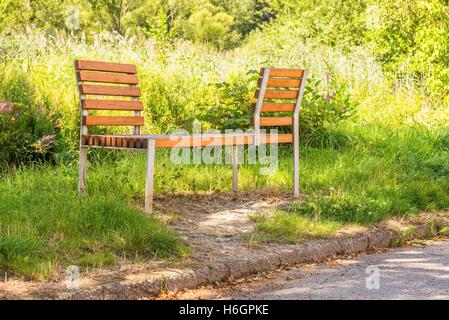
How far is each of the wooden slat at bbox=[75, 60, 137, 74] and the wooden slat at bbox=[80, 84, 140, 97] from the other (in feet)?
0.53

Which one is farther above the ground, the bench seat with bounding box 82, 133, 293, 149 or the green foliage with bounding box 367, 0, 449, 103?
the green foliage with bounding box 367, 0, 449, 103

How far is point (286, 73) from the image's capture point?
7496 mm

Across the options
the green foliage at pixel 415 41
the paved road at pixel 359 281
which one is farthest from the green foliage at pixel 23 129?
the green foliage at pixel 415 41

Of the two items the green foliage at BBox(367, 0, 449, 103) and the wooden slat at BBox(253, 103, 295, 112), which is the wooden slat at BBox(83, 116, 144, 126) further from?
the green foliage at BBox(367, 0, 449, 103)

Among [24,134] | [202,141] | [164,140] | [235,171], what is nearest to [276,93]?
[235,171]

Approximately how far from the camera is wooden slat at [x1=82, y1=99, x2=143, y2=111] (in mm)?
6785

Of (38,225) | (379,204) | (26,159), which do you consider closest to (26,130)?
(26,159)

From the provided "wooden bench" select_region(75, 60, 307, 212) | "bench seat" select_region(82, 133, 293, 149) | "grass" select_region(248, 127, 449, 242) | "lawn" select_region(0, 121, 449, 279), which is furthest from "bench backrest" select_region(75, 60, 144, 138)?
"grass" select_region(248, 127, 449, 242)

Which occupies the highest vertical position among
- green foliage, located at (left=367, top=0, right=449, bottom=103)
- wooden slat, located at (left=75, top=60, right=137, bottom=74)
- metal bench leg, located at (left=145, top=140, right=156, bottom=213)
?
green foliage, located at (left=367, top=0, right=449, bottom=103)

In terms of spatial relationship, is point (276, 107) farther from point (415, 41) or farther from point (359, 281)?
point (415, 41)

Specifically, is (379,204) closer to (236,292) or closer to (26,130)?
(236,292)

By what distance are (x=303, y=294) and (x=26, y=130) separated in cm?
487

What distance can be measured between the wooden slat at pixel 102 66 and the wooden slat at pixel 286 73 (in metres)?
1.34

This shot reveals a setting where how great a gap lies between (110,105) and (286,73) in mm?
1740
